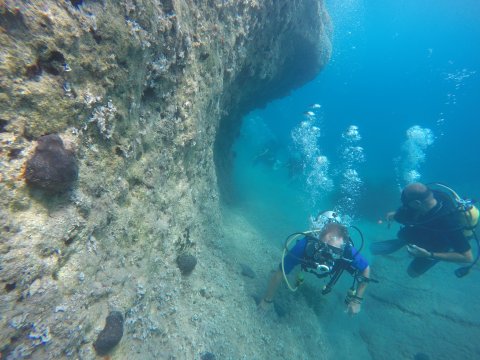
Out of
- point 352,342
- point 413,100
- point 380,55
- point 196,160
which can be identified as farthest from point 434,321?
point 380,55

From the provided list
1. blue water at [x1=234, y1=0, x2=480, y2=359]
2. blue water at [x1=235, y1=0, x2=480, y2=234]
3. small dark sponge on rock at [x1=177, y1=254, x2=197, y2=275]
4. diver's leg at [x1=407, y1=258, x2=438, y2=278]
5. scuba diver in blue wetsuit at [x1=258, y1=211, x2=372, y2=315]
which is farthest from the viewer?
blue water at [x1=235, y1=0, x2=480, y2=234]

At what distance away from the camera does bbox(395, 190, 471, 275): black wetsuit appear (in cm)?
562

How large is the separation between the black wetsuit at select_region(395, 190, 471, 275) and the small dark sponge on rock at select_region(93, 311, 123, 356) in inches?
244

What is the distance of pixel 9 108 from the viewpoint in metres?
1.46

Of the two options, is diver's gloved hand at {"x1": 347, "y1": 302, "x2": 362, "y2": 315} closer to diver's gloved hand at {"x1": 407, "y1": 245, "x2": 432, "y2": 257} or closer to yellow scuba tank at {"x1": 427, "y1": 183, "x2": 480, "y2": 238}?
diver's gloved hand at {"x1": 407, "y1": 245, "x2": 432, "y2": 257}

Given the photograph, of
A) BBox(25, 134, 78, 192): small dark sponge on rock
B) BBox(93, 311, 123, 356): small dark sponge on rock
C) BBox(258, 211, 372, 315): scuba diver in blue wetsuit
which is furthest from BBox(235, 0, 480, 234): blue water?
BBox(25, 134, 78, 192): small dark sponge on rock

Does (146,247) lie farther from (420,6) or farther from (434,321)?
(420,6)

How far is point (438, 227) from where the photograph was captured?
19.1ft

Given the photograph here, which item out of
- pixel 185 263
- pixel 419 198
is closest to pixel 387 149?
pixel 419 198

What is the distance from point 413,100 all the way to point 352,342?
65034mm

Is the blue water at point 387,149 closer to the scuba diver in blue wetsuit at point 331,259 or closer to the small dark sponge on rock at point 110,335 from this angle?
the scuba diver in blue wetsuit at point 331,259

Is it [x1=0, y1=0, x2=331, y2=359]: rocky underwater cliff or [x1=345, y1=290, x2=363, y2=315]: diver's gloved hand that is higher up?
[x1=0, y1=0, x2=331, y2=359]: rocky underwater cliff

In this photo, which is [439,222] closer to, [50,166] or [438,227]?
[438,227]

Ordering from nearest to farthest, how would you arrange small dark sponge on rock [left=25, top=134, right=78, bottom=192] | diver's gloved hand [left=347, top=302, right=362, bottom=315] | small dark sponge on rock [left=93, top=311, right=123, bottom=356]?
small dark sponge on rock [left=25, top=134, right=78, bottom=192] → small dark sponge on rock [left=93, top=311, right=123, bottom=356] → diver's gloved hand [left=347, top=302, right=362, bottom=315]
